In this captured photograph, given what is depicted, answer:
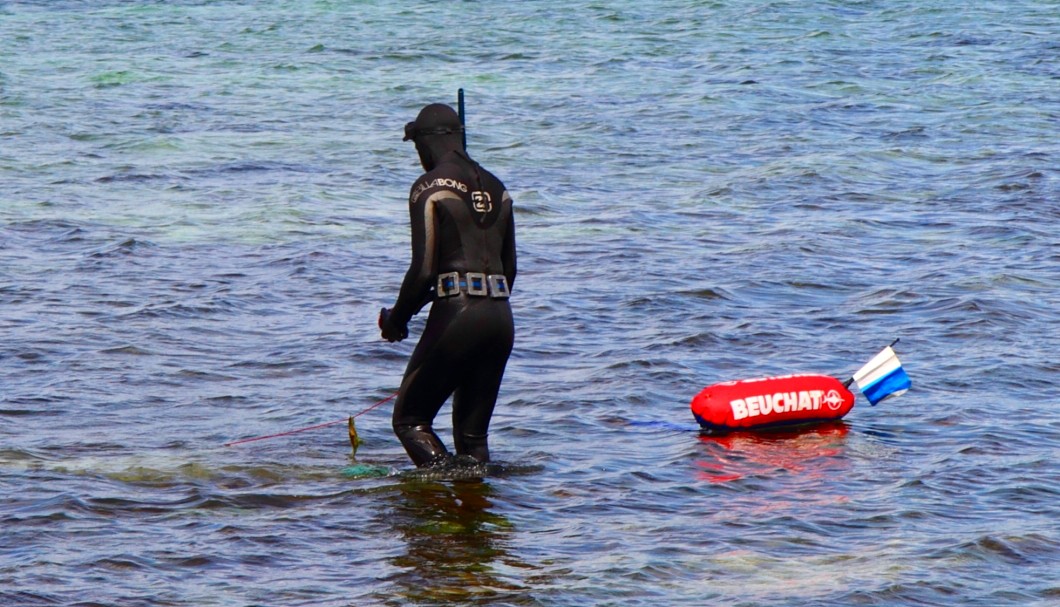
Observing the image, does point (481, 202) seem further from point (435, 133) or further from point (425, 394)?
point (425, 394)

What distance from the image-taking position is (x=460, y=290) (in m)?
9.09

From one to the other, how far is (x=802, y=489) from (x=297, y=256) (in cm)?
840

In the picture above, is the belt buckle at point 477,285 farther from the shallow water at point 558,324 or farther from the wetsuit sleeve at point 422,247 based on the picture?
the shallow water at point 558,324

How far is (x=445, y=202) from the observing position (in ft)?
29.5

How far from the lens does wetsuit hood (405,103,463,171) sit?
363 inches

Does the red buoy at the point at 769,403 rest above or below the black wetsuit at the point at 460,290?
below

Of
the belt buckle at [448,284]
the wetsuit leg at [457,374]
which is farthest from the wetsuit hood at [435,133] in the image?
the wetsuit leg at [457,374]

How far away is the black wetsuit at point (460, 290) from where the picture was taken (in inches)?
354

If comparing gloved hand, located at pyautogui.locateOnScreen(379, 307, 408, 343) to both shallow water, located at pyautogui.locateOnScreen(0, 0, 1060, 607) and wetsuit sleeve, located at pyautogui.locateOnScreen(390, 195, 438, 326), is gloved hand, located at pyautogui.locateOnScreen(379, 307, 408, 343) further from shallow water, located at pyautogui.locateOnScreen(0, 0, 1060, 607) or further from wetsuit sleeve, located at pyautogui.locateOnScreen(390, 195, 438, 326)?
shallow water, located at pyautogui.locateOnScreen(0, 0, 1060, 607)

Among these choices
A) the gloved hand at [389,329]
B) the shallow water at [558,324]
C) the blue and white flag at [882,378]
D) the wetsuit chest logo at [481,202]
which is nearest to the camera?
the shallow water at [558,324]

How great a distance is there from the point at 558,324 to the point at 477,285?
5.53 m

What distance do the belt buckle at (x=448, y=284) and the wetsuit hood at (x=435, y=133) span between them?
637 mm

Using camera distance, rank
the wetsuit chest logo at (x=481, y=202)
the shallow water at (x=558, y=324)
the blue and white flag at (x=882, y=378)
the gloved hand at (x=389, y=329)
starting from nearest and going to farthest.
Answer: the shallow water at (x=558, y=324), the wetsuit chest logo at (x=481, y=202), the gloved hand at (x=389, y=329), the blue and white flag at (x=882, y=378)

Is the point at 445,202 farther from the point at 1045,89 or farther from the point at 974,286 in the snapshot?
the point at 1045,89
